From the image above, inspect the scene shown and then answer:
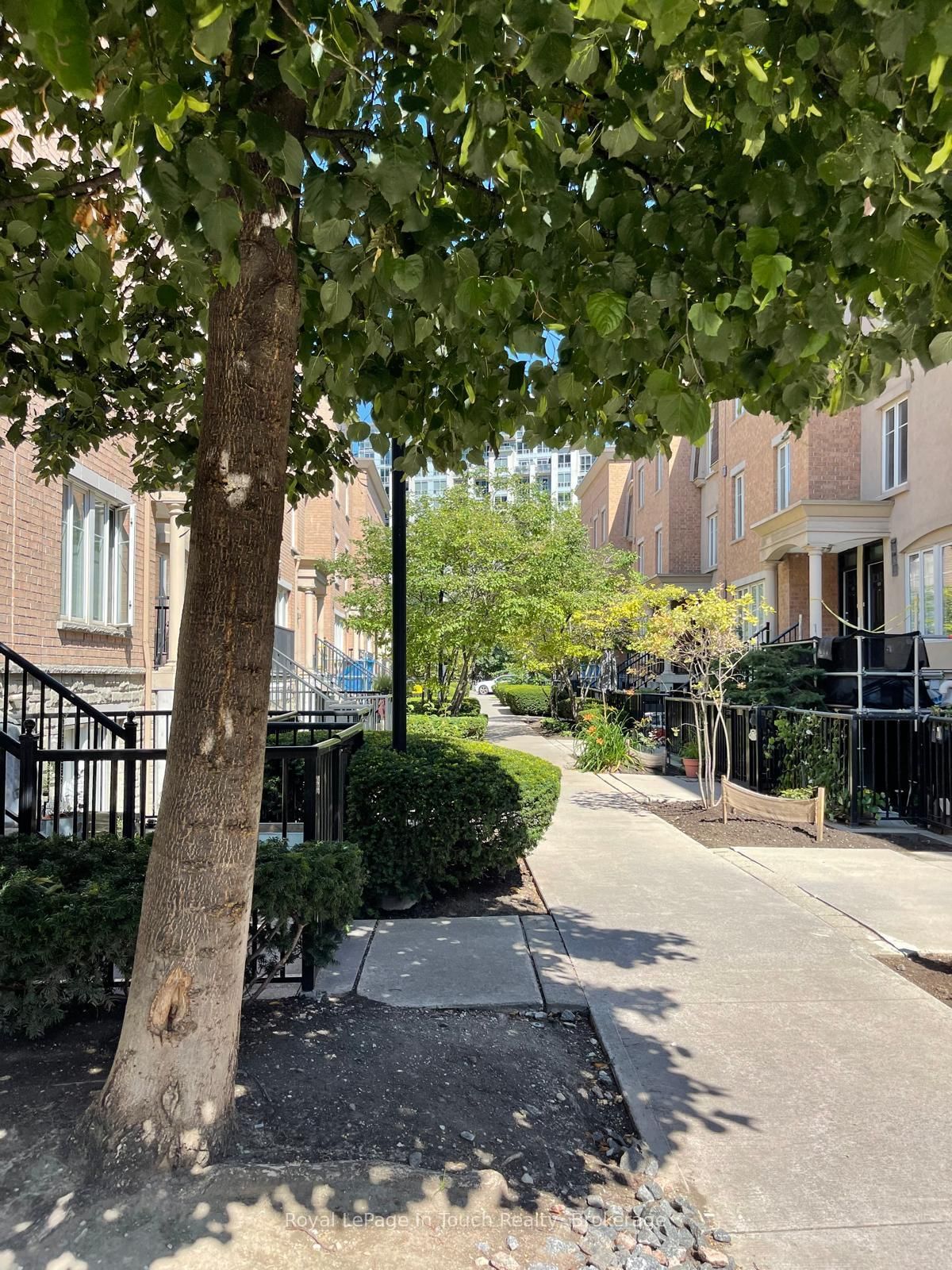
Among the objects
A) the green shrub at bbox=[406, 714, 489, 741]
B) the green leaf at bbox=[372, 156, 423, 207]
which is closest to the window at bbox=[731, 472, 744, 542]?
the green shrub at bbox=[406, 714, 489, 741]

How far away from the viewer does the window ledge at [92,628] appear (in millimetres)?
9227

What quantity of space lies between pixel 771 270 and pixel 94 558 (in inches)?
379

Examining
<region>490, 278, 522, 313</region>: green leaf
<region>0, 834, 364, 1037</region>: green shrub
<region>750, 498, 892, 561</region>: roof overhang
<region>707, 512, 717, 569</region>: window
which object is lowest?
<region>0, 834, 364, 1037</region>: green shrub

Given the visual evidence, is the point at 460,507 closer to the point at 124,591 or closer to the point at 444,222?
the point at 124,591

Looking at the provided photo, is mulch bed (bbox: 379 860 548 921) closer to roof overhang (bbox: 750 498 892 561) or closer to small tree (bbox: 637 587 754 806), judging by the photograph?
small tree (bbox: 637 587 754 806)

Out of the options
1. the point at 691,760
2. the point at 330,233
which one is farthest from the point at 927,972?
the point at 691,760

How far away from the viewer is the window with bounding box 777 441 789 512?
66.7ft

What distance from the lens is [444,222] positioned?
2.78 meters

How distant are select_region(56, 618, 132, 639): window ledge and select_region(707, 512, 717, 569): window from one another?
20.2m

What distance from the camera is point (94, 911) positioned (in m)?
3.72

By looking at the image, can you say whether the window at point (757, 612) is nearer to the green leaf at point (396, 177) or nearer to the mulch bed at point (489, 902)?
the mulch bed at point (489, 902)

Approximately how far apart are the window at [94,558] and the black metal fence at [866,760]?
330 inches

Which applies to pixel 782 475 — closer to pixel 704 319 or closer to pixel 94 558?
pixel 94 558

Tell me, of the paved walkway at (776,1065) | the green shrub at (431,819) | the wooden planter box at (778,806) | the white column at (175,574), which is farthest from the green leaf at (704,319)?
the white column at (175,574)
